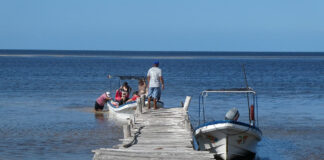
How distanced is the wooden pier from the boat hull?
0.45 meters

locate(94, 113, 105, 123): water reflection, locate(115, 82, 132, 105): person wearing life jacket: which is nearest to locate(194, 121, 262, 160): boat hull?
locate(94, 113, 105, 123): water reflection

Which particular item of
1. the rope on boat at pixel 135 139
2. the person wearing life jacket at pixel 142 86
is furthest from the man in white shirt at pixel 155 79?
the person wearing life jacket at pixel 142 86

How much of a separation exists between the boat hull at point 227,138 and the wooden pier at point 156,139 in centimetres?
45

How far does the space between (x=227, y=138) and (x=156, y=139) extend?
1.75 meters

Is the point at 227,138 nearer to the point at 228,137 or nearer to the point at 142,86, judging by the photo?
the point at 228,137

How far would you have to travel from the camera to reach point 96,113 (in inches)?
1040

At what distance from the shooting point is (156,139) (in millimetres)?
14109

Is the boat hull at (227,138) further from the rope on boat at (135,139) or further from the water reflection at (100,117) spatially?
the water reflection at (100,117)

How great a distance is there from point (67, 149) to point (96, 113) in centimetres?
941

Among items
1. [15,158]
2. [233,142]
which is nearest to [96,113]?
[15,158]

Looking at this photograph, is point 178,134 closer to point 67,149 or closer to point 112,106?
point 67,149

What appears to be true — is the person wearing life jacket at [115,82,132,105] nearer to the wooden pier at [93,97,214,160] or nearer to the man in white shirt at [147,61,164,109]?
the wooden pier at [93,97,214,160]

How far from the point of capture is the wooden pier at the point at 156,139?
11.7 metres

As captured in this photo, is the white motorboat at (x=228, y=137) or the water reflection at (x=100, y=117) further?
the water reflection at (x=100, y=117)
